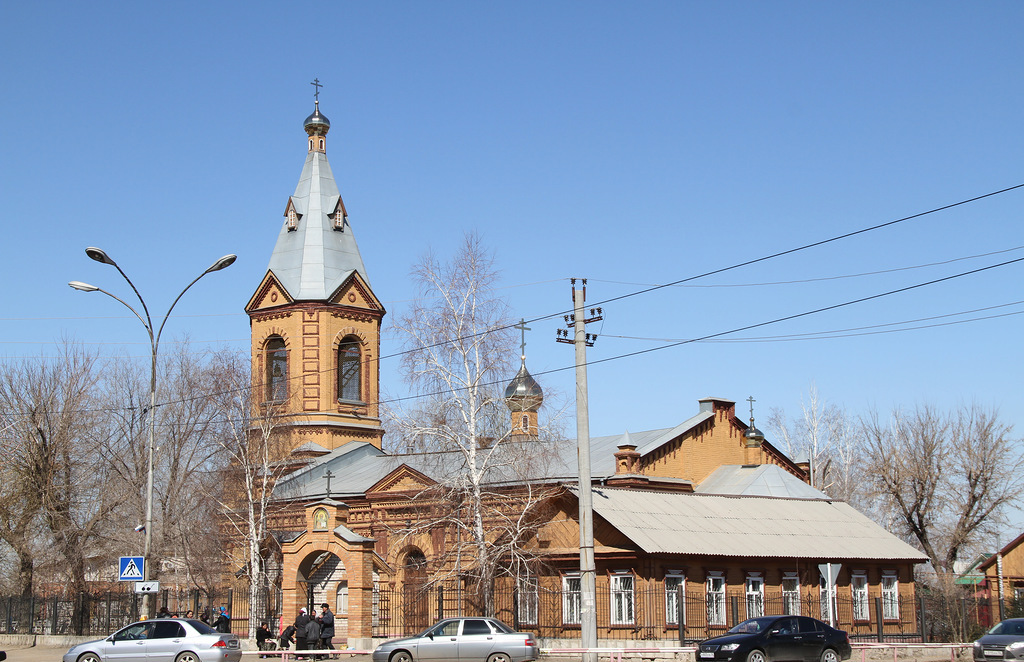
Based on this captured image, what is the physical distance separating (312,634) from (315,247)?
2371cm

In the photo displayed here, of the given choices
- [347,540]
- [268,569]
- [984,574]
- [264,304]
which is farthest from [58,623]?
[984,574]

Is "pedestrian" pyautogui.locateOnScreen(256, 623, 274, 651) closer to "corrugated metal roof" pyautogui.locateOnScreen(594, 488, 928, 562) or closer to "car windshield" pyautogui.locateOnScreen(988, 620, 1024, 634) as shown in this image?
"corrugated metal roof" pyautogui.locateOnScreen(594, 488, 928, 562)

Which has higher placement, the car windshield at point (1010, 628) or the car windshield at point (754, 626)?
the car windshield at point (754, 626)

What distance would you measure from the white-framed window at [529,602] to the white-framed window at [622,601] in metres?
2.09

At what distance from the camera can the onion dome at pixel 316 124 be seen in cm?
5112

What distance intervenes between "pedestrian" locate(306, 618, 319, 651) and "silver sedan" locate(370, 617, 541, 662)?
3.85 metres

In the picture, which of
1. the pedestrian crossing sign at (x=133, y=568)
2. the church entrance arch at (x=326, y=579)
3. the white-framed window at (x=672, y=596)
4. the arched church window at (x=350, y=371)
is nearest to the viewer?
the pedestrian crossing sign at (x=133, y=568)

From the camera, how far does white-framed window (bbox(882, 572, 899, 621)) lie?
3716 centimetres

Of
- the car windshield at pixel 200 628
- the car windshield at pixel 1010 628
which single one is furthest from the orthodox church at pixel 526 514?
→ the car windshield at pixel 200 628

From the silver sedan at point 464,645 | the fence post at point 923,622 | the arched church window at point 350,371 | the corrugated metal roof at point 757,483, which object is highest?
the arched church window at point 350,371

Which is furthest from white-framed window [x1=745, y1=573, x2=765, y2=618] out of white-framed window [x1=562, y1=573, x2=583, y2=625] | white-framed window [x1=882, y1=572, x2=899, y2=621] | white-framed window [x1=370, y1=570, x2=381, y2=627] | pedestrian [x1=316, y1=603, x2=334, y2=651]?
pedestrian [x1=316, y1=603, x2=334, y2=651]

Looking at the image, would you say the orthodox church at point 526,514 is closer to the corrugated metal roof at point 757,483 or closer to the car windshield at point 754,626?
the corrugated metal roof at point 757,483

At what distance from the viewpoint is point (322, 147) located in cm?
5122

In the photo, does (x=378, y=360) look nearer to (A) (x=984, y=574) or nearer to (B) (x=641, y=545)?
(B) (x=641, y=545)
